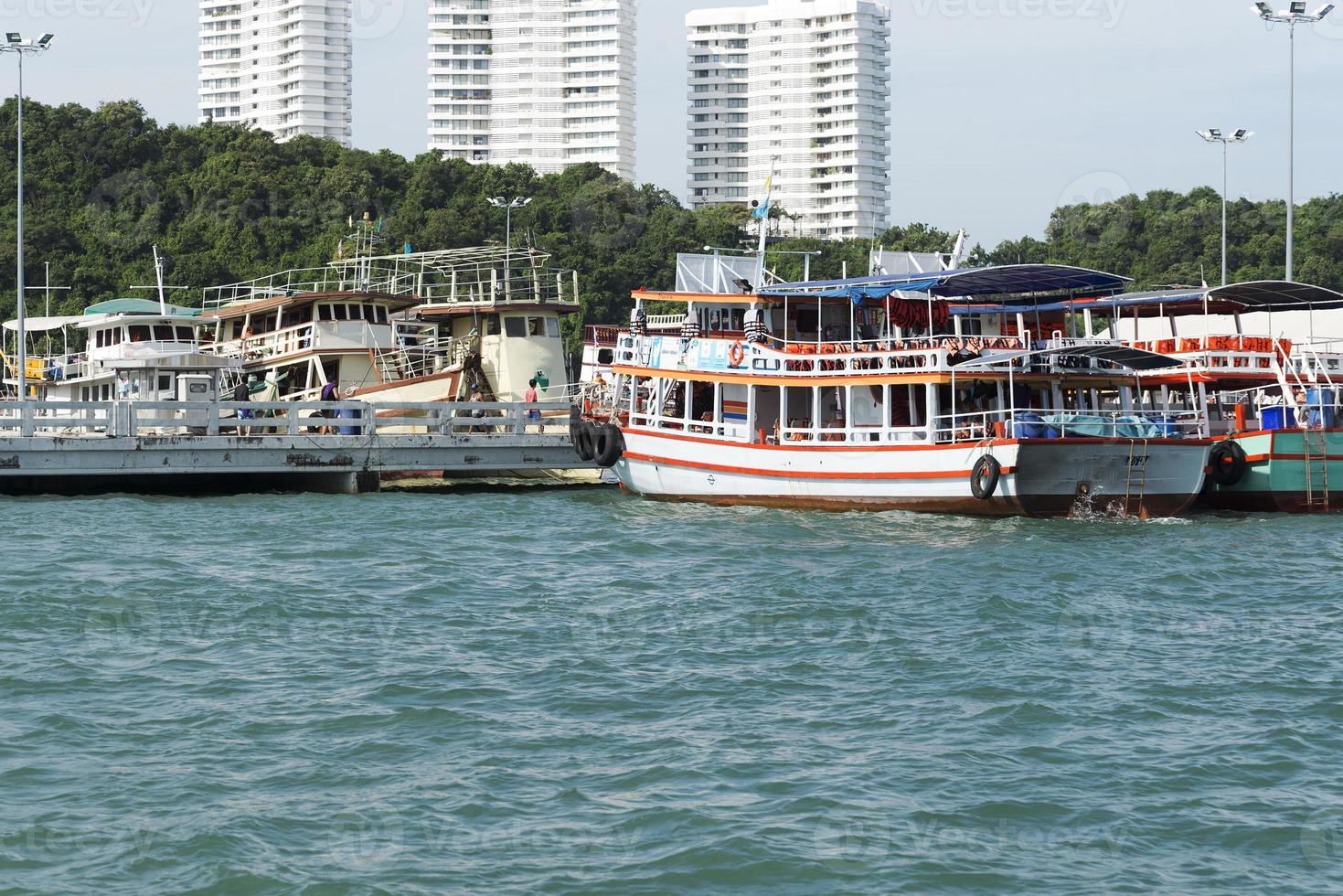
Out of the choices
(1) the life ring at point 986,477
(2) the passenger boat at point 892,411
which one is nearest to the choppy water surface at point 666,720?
(1) the life ring at point 986,477

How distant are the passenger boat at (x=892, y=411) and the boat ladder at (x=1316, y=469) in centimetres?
197

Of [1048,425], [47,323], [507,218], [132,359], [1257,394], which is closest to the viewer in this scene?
[1048,425]

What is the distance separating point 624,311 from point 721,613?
7331cm

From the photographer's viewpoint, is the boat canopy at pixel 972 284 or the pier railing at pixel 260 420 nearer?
the pier railing at pixel 260 420

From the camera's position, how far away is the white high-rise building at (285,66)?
173250 millimetres

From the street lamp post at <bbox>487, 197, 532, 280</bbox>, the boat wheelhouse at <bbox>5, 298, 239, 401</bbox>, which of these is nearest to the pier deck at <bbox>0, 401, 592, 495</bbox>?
the boat wheelhouse at <bbox>5, 298, 239, 401</bbox>

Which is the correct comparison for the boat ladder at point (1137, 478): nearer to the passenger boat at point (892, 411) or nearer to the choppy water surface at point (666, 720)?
the passenger boat at point (892, 411)

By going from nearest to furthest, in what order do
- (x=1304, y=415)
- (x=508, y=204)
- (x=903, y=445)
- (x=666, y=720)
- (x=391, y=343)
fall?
(x=666, y=720)
(x=903, y=445)
(x=1304, y=415)
(x=391, y=343)
(x=508, y=204)

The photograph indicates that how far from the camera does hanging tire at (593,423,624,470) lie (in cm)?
3312

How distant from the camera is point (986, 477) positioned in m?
27.8

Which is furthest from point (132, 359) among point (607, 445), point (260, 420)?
point (607, 445)

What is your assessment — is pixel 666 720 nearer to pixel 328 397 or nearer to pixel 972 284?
pixel 972 284

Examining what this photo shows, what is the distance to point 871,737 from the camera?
13750 mm

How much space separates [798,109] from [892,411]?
154277 mm
